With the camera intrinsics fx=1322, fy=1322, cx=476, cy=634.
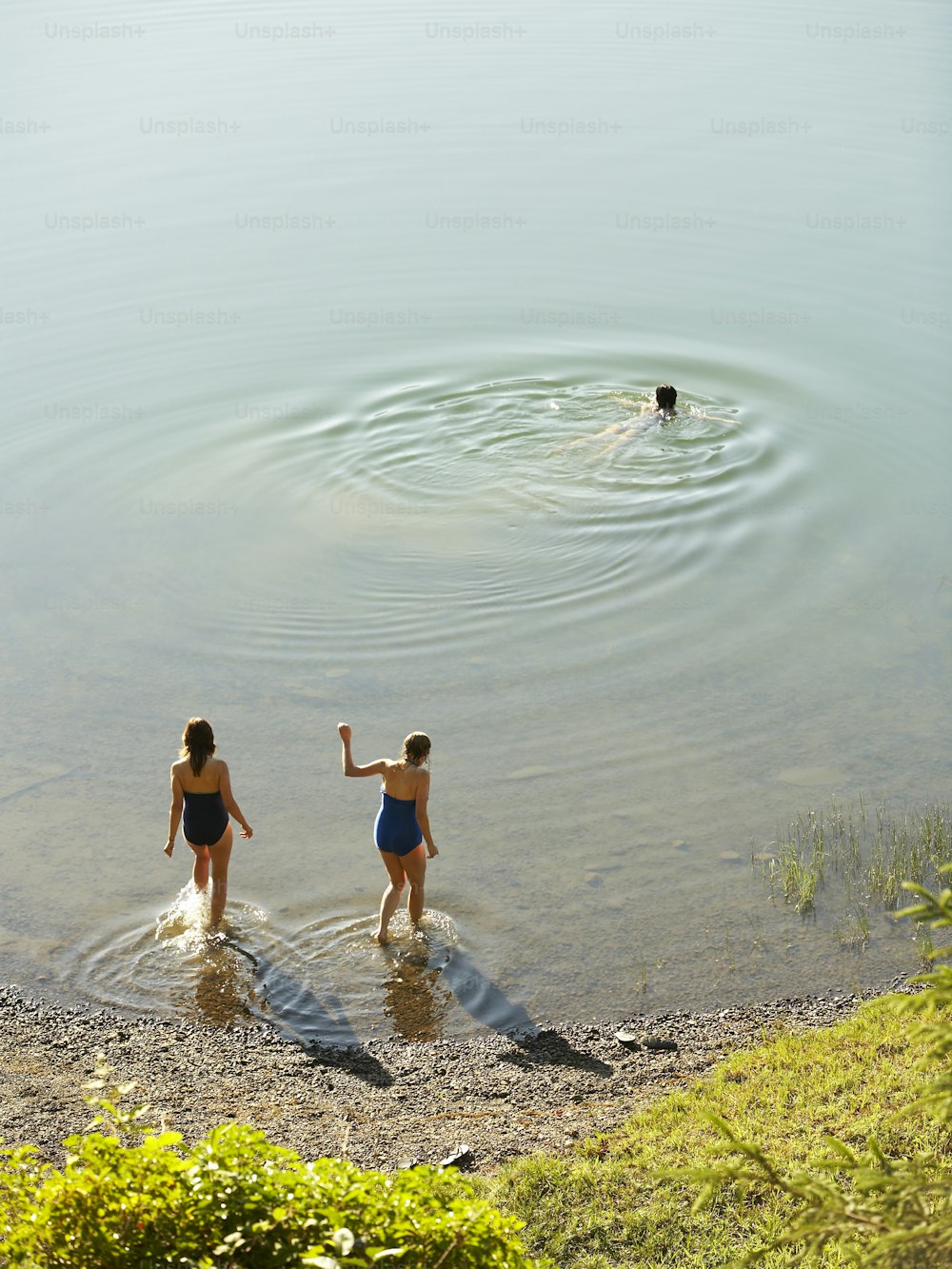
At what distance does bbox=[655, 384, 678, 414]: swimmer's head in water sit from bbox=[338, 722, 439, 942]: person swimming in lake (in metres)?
10.3

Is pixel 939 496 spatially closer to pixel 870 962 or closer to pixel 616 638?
pixel 616 638

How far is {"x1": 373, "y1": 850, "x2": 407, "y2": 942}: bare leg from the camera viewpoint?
10.0 metres

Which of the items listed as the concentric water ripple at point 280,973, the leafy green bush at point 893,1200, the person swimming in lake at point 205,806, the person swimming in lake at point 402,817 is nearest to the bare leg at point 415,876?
the person swimming in lake at point 402,817

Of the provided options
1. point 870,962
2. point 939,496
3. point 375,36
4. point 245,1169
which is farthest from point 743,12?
point 245,1169

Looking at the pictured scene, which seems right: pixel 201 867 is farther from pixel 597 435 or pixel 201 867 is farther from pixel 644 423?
pixel 644 423

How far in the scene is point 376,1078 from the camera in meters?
8.61

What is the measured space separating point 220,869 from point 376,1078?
2379 millimetres

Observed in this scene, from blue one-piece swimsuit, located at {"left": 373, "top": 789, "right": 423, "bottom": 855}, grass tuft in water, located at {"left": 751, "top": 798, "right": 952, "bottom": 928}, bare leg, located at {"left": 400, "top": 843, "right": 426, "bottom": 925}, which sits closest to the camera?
blue one-piece swimsuit, located at {"left": 373, "top": 789, "right": 423, "bottom": 855}

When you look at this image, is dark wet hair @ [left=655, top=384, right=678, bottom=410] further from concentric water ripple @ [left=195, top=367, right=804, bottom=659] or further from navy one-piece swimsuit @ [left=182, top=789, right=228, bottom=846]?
navy one-piece swimsuit @ [left=182, top=789, right=228, bottom=846]

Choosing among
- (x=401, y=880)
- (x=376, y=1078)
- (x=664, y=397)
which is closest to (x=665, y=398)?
(x=664, y=397)

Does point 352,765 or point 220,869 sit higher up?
point 352,765

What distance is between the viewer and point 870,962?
979 cm

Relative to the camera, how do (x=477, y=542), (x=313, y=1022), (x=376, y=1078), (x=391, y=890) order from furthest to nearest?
(x=477, y=542), (x=391, y=890), (x=313, y=1022), (x=376, y=1078)

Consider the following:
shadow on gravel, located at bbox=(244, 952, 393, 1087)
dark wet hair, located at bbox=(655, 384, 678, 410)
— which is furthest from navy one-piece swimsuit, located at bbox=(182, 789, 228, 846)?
dark wet hair, located at bbox=(655, 384, 678, 410)
